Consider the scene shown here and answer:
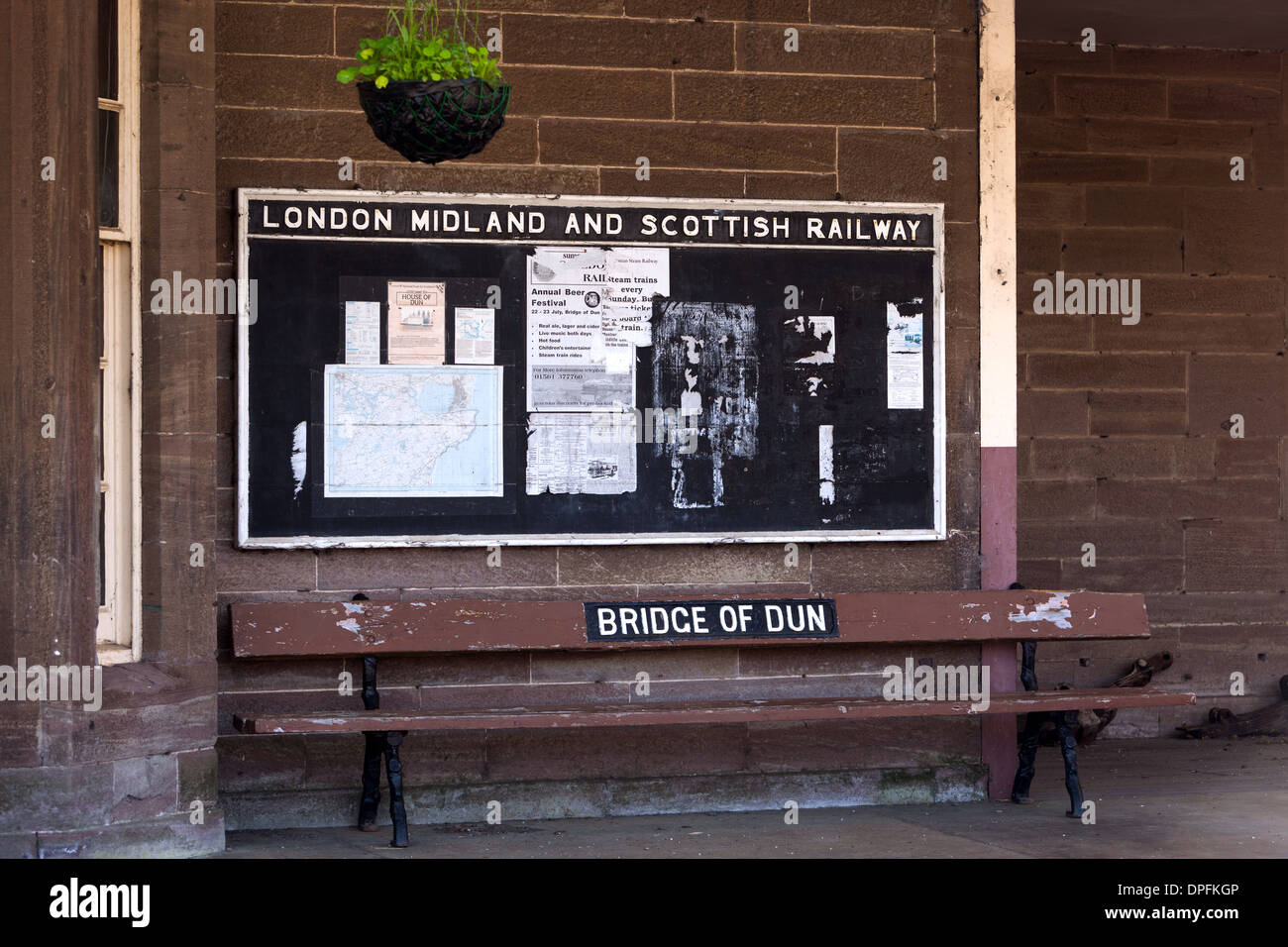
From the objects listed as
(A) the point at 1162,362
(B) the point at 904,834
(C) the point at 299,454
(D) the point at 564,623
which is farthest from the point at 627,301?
(A) the point at 1162,362

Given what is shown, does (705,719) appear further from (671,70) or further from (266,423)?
(671,70)

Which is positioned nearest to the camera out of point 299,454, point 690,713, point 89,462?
point 89,462

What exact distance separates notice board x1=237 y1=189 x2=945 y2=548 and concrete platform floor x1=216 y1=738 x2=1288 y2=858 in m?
1.08

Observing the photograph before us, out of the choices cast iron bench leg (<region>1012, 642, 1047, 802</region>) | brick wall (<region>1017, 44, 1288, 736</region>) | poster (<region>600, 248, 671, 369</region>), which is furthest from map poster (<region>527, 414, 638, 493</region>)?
brick wall (<region>1017, 44, 1288, 736</region>)

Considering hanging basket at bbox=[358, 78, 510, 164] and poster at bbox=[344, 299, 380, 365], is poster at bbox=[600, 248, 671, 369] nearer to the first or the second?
poster at bbox=[344, 299, 380, 365]

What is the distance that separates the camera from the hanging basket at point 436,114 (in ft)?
16.0

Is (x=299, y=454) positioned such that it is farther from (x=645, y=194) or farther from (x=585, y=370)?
(x=645, y=194)

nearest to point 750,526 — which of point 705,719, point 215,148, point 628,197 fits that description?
point 705,719

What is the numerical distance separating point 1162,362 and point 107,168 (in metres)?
5.46

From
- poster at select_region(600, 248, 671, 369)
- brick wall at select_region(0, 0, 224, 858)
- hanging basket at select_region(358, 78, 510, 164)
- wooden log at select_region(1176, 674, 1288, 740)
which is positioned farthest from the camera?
wooden log at select_region(1176, 674, 1288, 740)

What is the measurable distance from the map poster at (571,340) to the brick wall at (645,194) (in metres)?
0.30

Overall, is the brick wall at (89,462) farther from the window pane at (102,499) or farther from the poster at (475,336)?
the poster at (475,336)

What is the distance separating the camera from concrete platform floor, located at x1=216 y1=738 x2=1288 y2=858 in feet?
19.1

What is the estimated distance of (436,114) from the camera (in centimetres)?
489
